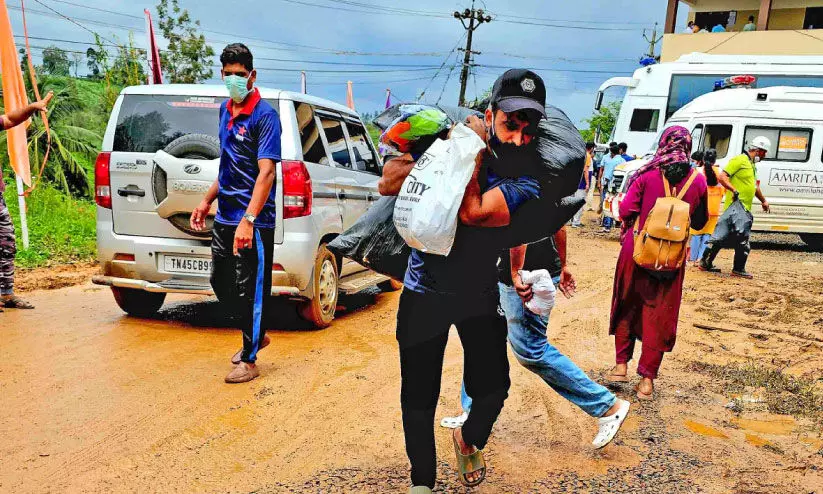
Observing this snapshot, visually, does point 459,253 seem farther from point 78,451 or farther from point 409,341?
point 78,451

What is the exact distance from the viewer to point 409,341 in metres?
2.88

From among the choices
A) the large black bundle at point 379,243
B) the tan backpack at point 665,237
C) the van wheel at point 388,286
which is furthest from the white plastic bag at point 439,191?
the van wheel at point 388,286

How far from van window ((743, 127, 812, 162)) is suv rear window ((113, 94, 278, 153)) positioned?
11.5 meters

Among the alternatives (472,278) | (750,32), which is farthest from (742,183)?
(750,32)

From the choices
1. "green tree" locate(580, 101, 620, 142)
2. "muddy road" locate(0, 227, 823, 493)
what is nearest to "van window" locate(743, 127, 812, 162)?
"muddy road" locate(0, 227, 823, 493)

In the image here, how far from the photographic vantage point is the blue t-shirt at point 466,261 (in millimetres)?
2729

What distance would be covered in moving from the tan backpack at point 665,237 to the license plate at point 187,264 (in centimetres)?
344

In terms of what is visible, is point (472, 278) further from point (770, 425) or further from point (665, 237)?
point (770, 425)

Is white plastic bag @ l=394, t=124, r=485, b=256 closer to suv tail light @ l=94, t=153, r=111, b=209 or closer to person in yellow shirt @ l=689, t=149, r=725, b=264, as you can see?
suv tail light @ l=94, t=153, r=111, b=209

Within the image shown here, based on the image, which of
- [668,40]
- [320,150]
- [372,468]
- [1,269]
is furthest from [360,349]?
[668,40]

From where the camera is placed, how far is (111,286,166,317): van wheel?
6500 mm

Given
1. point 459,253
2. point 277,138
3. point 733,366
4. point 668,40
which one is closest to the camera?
point 459,253

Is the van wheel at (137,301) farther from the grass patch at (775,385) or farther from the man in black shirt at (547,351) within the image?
the grass patch at (775,385)

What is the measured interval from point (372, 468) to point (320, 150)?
3.49 metres
